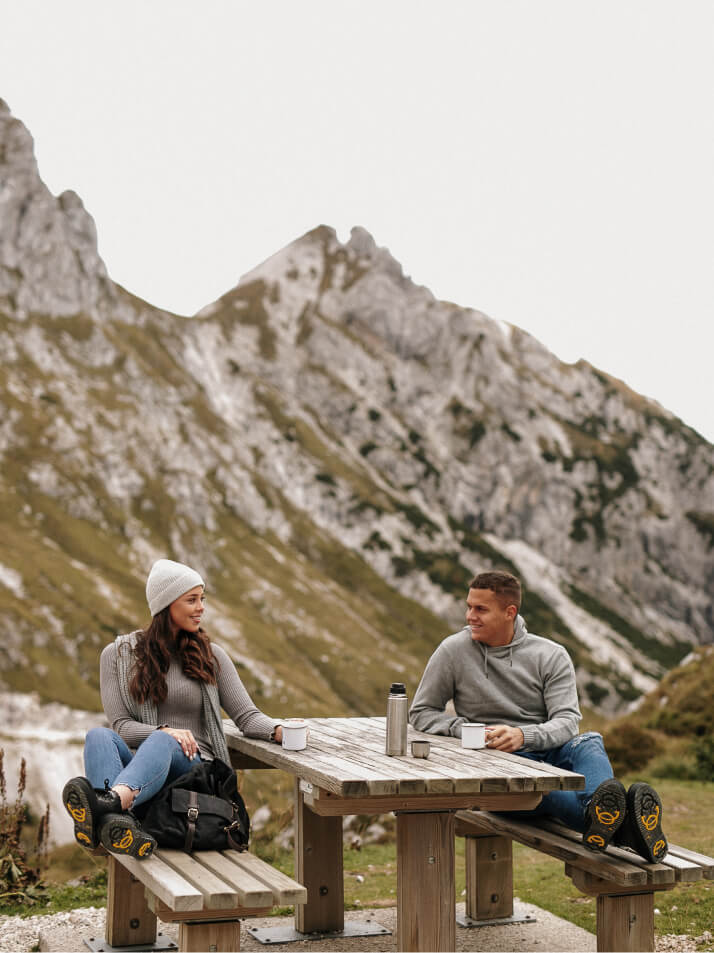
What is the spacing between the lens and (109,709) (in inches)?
265

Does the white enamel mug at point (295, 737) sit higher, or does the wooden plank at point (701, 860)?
the white enamel mug at point (295, 737)

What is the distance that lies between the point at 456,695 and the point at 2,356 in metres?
141

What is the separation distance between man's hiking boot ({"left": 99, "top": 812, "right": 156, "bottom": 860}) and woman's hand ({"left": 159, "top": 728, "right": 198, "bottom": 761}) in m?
0.83

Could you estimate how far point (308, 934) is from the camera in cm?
748

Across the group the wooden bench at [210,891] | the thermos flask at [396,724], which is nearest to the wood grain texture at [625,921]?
the thermos flask at [396,724]

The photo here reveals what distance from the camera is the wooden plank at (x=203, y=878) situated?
4.89 meters

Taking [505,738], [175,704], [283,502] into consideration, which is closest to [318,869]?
[175,704]

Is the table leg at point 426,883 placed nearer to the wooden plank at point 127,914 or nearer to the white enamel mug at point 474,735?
the white enamel mug at point 474,735

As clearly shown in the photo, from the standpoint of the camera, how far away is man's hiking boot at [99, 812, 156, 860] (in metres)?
5.36

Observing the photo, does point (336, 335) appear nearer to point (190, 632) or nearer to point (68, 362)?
point (68, 362)

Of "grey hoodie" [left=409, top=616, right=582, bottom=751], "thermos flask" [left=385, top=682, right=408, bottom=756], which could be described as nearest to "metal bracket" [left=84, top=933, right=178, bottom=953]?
"thermos flask" [left=385, top=682, right=408, bottom=756]

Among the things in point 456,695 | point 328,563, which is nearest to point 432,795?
point 456,695

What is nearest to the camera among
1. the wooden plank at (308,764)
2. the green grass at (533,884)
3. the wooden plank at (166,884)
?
the wooden plank at (166,884)

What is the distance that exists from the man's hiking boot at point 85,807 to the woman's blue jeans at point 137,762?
24cm
